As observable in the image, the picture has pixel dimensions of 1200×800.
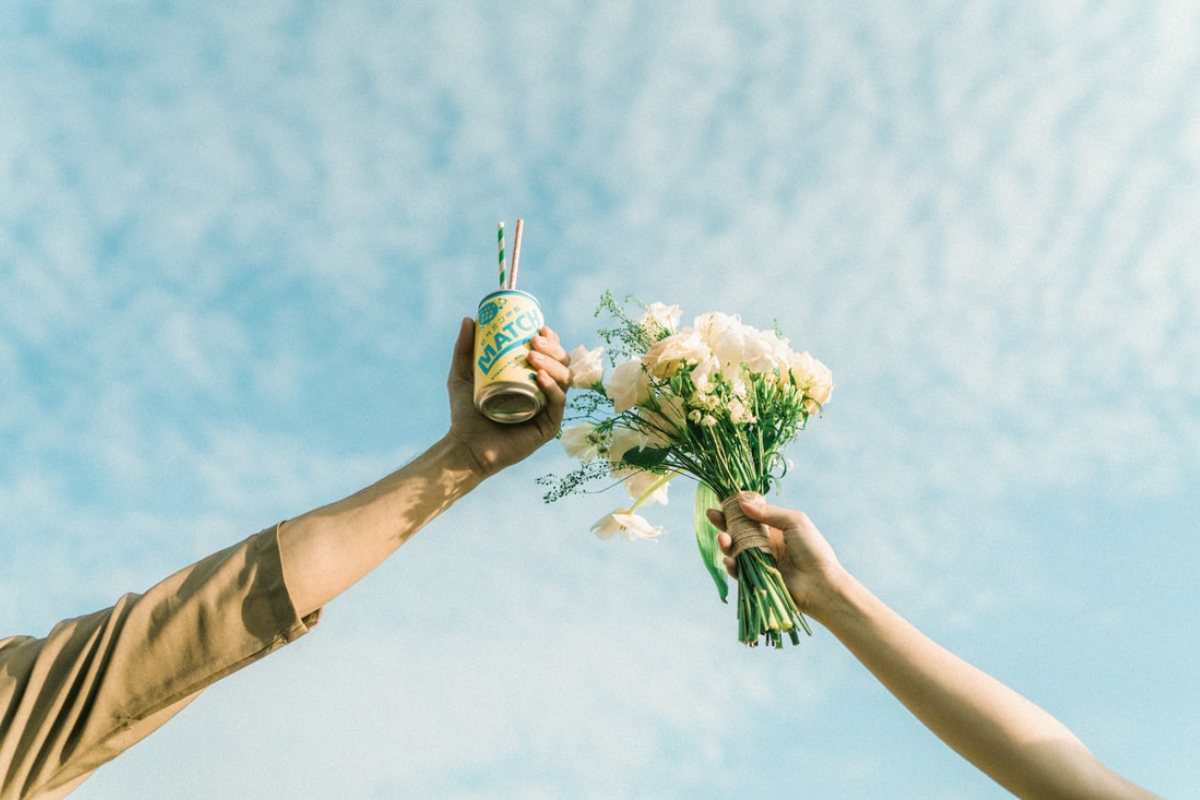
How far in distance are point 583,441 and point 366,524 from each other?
2.90 ft

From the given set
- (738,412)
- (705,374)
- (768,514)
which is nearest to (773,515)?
(768,514)

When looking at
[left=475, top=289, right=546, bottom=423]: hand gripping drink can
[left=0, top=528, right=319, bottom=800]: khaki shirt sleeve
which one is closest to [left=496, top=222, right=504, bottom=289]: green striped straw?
[left=475, top=289, right=546, bottom=423]: hand gripping drink can

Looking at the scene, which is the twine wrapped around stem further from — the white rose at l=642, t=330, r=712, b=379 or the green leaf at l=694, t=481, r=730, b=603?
the white rose at l=642, t=330, r=712, b=379

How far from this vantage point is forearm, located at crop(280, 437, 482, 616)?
207cm

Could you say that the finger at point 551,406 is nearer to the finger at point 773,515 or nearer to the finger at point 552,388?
the finger at point 552,388

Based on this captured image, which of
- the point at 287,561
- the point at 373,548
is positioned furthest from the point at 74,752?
the point at 373,548

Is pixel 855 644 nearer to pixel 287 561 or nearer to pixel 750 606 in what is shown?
pixel 750 606

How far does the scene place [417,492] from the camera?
2.43m

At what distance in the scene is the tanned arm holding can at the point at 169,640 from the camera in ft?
5.60

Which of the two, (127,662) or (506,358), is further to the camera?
(506,358)

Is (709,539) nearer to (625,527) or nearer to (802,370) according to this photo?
(625,527)

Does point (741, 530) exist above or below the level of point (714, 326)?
below

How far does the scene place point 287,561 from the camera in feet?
6.69

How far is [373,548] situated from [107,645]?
2.18 ft
